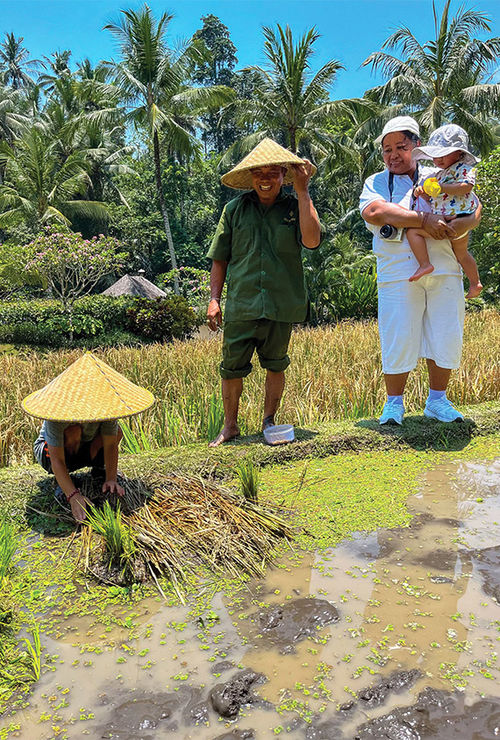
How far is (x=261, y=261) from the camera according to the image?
3.04m

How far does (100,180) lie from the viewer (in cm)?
2534

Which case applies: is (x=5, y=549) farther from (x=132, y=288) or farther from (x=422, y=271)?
(x=132, y=288)

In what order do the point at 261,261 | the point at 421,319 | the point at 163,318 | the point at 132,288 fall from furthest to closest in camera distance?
the point at 132,288
the point at 163,318
the point at 421,319
the point at 261,261

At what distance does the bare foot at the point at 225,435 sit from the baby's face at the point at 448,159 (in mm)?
1793

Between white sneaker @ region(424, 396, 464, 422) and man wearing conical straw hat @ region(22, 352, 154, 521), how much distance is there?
1.81 m

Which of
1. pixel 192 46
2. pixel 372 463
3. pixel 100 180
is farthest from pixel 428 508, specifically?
pixel 100 180

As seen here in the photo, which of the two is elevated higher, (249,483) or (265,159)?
(265,159)

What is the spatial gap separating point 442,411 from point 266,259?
137cm

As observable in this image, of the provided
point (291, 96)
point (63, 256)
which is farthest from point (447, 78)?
point (63, 256)

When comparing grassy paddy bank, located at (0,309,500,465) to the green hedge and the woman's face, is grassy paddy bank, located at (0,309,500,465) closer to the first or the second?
the woman's face

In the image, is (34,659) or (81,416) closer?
(34,659)

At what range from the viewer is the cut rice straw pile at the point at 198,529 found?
202cm

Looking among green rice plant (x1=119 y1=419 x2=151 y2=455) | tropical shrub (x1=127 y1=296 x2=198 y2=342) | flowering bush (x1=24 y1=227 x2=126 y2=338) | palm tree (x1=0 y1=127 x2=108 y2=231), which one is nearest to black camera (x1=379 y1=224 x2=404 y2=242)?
green rice plant (x1=119 y1=419 x2=151 y2=455)

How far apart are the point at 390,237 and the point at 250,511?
172 cm
